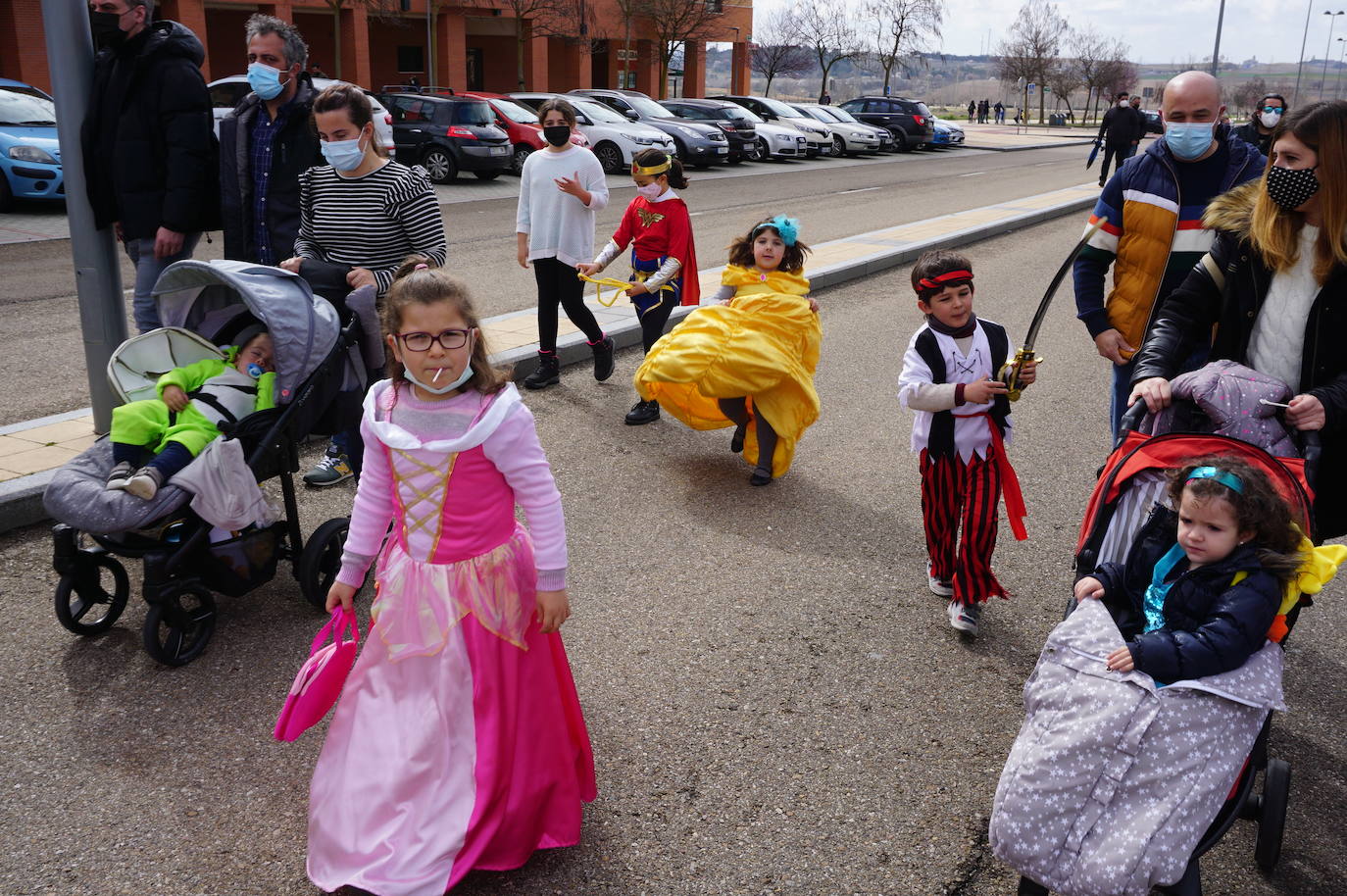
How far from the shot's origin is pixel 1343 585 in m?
5.32

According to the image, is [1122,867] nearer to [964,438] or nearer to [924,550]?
[964,438]

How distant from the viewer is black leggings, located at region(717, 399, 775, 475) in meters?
6.29

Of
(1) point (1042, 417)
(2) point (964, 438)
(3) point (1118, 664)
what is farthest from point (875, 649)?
(1) point (1042, 417)

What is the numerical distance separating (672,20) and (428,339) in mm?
43755

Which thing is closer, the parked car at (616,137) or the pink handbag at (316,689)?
the pink handbag at (316,689)

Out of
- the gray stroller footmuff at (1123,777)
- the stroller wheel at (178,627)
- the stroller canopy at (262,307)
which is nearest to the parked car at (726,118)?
the stroller canopy at (262,307)

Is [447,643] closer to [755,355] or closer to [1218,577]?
[1218,577]

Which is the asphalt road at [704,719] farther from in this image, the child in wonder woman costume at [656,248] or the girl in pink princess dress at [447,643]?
the child in wonder woman costume at [656,248]

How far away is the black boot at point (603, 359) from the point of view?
8.16 m

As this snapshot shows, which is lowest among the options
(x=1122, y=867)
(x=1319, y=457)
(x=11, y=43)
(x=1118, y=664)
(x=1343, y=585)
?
(x=1343, y=585)

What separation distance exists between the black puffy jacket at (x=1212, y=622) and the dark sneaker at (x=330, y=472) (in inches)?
164

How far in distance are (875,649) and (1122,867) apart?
6.14 feet

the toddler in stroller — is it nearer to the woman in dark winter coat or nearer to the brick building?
the woman in dark winter coat

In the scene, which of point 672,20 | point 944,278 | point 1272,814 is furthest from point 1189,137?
point 672,20
